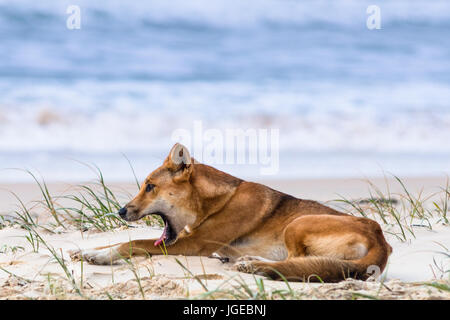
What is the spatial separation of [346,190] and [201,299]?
764cm

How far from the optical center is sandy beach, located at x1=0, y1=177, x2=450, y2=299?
393 cm

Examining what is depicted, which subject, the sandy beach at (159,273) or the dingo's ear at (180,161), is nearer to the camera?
the sandy beach at (159,273)

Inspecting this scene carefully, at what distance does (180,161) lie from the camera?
498cm

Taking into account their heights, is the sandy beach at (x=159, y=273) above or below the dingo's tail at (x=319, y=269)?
below

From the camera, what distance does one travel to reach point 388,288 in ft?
12.7

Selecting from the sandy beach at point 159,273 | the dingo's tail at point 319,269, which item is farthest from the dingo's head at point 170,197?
the dingo's tail at point 319,269

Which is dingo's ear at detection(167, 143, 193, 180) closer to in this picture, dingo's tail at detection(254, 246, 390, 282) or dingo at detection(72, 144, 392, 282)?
dingo at detection(72, 144, 392, 282)

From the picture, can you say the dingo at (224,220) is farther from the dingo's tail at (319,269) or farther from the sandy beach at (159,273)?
the dingo's tail at (319,269)

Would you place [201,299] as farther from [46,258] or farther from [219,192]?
[46,258]

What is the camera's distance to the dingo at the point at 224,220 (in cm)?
463

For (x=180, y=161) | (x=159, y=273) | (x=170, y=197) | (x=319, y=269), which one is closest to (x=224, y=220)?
(x=170, y=197)

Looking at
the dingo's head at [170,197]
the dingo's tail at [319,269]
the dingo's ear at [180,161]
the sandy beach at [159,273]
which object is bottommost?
the sandy beach at [159,273]

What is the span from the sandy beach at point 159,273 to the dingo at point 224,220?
0.45ft
